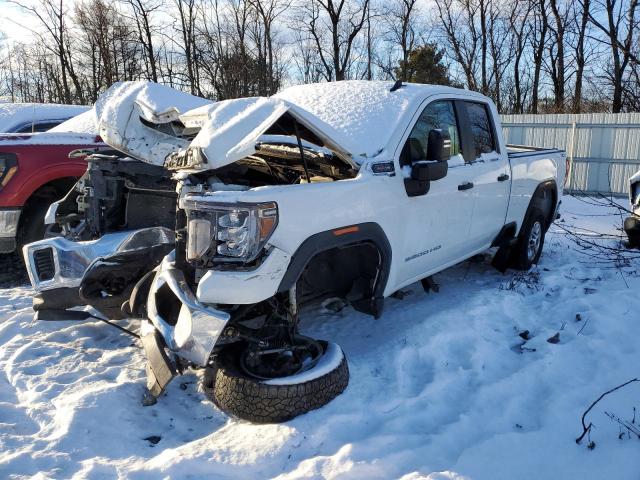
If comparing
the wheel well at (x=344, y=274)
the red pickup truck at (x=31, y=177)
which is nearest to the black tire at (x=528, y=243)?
the wheel well at (x=344, y=274)

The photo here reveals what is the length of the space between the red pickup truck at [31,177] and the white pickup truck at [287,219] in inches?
66.9

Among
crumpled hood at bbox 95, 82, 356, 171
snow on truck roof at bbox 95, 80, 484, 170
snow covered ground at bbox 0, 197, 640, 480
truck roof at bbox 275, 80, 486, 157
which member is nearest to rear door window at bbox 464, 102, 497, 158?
truck roof at bbox 275, 80, 486, 157

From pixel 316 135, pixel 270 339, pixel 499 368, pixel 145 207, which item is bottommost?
pixel 499 368

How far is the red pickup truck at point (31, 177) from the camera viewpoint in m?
5.34

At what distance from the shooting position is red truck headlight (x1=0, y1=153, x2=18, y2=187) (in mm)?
5336

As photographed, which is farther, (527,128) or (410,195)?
(527,128)

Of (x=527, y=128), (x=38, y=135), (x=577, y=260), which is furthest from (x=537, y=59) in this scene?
(x=38, y=135)

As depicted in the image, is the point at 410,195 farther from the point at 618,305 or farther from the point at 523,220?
the point at 523,220

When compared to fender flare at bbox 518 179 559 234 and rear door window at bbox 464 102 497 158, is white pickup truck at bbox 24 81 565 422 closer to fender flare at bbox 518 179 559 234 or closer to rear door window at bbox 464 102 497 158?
rear door window at bbox 464 102 497 158

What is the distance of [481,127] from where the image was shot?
17.0 feet

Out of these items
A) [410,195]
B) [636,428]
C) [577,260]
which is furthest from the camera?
[577,260]

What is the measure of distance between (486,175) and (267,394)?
3.05m

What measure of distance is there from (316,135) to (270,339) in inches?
51.9

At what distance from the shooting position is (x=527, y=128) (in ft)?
53.0
